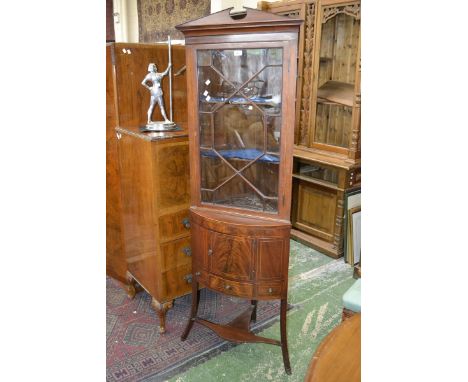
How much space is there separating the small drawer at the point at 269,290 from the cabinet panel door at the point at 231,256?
8 cm

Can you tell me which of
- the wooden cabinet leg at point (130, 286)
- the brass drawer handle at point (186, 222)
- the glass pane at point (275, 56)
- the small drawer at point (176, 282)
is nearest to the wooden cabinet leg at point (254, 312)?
the small drawer at point (176, 282)

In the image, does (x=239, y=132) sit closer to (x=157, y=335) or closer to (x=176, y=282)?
(x=176, y=282)

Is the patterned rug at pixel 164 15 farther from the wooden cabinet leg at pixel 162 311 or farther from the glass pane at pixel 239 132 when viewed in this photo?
the wooden cabinet leg at pixel 162 311

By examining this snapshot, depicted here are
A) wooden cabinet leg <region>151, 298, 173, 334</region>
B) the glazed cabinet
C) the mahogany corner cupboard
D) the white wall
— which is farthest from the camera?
the white wall

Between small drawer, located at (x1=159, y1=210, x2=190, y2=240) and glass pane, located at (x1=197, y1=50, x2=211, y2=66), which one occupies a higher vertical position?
glass pane, located at (x1=197, y1=50, x2=211, y2=66)

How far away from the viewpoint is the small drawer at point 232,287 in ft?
6.15

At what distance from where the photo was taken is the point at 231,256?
73.8 inches

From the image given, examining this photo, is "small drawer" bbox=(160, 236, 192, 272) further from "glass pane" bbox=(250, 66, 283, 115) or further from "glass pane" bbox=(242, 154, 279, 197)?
"glass pane" bbox=(250, 66, 283, 115)

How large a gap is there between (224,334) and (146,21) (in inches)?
201

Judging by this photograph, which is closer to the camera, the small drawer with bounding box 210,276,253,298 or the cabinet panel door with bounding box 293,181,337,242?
the small drawer with bounding box 210,276,253,298

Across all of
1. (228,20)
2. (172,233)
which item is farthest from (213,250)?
(228,20)

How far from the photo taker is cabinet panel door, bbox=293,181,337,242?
3.25 metres

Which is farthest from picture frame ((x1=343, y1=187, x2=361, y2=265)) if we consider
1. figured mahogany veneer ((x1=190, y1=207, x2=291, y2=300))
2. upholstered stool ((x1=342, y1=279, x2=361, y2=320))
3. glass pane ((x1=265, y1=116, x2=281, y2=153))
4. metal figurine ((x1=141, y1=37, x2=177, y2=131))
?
metal figurine ((x1=141, y1=37, x2=177, y2=131))
